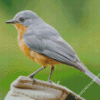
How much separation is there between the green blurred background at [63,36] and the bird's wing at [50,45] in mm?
360

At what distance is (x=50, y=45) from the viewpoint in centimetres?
166

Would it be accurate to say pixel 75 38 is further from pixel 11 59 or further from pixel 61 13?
pixel 11 59

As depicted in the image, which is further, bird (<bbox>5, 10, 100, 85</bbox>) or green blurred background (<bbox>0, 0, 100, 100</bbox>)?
green blurred background (<bbox>0, 0, 100, 100</bbox>)

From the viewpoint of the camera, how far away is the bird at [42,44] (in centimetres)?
159

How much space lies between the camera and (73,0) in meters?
2.42

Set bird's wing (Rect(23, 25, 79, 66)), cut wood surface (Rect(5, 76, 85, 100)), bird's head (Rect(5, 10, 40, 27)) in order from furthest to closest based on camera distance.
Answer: bird's head (Rect(5, 10, 40, 27)) < bird's wing (Rect(23, 25, 79, 66)) < cut wood surface (Rect(5, 76, 85, 100))

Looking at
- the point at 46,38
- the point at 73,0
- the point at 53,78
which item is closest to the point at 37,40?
the point at 46,38

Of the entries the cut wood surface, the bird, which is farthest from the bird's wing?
the cut wood surface

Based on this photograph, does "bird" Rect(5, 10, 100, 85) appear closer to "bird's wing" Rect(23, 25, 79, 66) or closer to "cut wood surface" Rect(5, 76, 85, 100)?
"bird's wing" Rect(23, 25, 79, 66)

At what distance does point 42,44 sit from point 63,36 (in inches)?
19.8

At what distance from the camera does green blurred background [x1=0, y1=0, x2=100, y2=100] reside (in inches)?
81.4

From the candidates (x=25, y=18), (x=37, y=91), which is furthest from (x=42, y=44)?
(x=37, y=91)

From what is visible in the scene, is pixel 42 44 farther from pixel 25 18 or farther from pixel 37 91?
pixel 37 91

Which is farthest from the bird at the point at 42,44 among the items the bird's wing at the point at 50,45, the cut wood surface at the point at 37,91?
the cut wood surface at the point at 37,91
